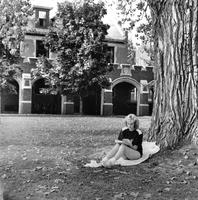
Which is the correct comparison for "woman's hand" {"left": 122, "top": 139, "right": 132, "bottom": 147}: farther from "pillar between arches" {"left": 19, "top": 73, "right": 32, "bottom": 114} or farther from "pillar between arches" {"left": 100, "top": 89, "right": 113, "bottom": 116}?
"pillar between arches" {"left": 100, "top": 89, "right": 113, "bottom": 116}

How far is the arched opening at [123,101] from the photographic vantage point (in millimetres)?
32406

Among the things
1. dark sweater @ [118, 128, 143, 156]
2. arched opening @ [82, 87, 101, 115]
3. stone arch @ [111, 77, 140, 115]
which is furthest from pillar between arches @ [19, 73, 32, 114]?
dark sweater @ [118, 128, 143, 156]

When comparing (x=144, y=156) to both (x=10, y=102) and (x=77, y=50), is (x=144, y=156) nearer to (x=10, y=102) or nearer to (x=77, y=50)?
(x=77, y=50)

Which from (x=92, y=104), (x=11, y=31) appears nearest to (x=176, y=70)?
(x=11, y=31)

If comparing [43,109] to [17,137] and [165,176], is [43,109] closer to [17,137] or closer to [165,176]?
[17,137]

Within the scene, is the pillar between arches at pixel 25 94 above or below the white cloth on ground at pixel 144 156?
above

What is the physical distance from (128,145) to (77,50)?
19.5 meters

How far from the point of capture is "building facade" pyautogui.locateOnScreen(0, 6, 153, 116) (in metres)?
28.8

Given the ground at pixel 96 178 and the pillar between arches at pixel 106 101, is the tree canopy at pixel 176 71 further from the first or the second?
the pillar between arches at pixel 106 101

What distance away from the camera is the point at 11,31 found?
19.5 meters

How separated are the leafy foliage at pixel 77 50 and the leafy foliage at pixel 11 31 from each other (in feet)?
16.1

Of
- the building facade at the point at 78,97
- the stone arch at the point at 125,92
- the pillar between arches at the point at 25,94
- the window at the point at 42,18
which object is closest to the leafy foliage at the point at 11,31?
the building facade at the point at 78,97

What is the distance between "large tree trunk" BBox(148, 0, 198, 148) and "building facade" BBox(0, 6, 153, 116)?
19.6 meters

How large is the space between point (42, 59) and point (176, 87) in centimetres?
2007
